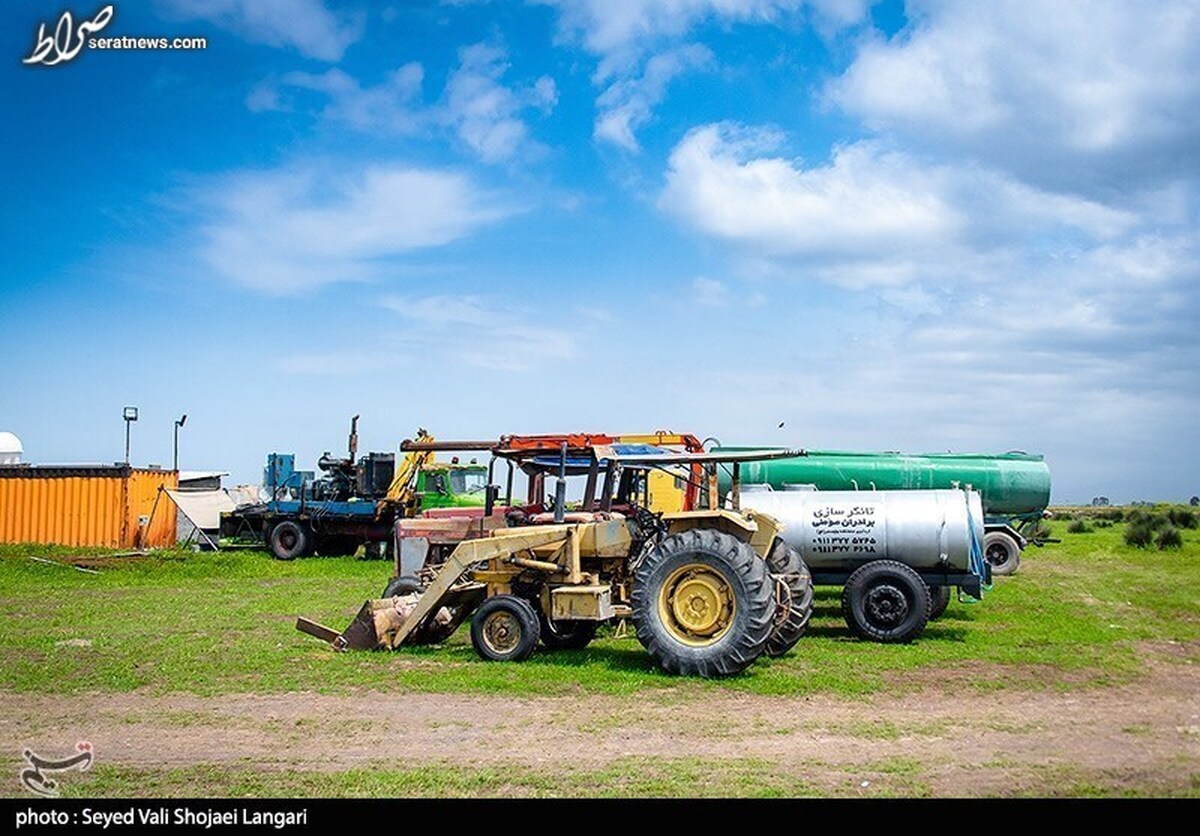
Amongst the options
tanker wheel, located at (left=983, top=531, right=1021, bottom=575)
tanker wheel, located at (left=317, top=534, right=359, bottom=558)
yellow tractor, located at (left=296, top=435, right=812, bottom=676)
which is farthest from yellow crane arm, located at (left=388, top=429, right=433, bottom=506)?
yellow tractor, located at (left=296, top=435, right=812, bottom=676)

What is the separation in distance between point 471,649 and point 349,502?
18656 mm

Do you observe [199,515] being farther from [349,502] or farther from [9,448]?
[9,448]

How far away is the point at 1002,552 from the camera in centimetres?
2436

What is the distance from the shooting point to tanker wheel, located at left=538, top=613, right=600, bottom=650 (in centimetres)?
1278

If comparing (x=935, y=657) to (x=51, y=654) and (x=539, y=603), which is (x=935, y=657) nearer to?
(x=539, y=603)

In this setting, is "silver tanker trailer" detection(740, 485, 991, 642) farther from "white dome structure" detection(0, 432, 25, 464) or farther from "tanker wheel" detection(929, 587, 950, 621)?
"white dome structure" detection(0, 432, 25, 464)

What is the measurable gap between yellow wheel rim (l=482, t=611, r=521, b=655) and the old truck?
53.7ft

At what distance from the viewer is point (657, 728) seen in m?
8.82

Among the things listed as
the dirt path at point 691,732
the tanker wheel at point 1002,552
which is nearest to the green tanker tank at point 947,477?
the tanker wheel at point 1002,552

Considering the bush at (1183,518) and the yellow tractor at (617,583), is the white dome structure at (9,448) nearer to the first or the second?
the yellow tractor at (617,583)

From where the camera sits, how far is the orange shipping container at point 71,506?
30.6m

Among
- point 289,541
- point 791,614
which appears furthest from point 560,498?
point 289,541

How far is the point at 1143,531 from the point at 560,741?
3219 cm

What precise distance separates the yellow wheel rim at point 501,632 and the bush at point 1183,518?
39856mm
